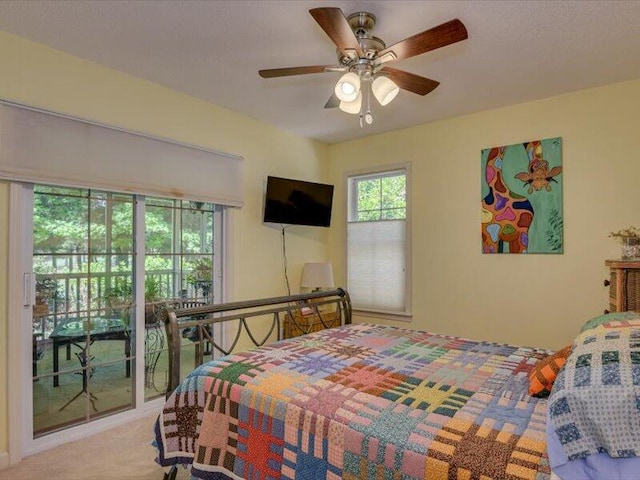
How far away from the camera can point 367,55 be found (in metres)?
2.02

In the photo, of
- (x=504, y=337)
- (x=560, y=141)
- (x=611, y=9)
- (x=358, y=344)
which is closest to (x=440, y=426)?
(x=358, y=344)

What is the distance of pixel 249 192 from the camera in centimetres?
381

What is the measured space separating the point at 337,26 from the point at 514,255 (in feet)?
8.40

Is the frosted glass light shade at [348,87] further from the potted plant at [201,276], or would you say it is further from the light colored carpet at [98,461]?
the light colored carpet at [98,461]

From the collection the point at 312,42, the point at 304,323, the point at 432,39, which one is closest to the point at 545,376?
the point at 432,39

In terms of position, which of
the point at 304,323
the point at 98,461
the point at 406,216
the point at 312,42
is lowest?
the point at 98,461

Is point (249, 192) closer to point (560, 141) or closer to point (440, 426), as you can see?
point (560, 141)

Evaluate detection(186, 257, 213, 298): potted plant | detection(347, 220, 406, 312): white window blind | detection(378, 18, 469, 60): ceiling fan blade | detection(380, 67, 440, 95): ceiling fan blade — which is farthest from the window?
detection(378, 18, 469, 60): ceiling fan blade

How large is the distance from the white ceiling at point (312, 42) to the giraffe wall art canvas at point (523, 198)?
462mm

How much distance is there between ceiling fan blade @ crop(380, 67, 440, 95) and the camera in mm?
2137

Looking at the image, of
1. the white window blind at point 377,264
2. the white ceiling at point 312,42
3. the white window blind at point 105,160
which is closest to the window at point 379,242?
the white window blind at point 377,264

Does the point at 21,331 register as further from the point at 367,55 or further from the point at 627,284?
the point at 627,284

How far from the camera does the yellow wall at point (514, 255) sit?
9.71 ft

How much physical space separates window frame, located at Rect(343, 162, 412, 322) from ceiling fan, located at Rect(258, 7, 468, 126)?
1764 mm
